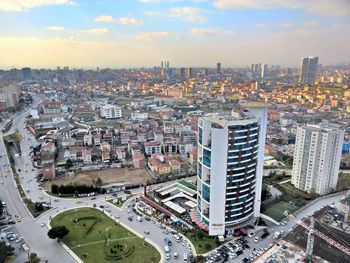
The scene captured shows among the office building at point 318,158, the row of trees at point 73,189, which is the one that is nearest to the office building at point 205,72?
the office building at point 318,158

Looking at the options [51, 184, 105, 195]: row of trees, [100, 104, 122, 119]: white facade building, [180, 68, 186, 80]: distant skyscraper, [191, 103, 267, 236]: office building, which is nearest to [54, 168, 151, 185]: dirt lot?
[51, 184, 105, 195]: row of trees

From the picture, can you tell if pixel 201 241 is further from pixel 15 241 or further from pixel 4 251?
pixel 15 241

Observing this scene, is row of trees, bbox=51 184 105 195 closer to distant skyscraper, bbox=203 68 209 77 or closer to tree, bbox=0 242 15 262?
tree, bbox=0 242 15 262

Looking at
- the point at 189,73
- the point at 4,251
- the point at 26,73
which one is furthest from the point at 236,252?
the point at 26,73

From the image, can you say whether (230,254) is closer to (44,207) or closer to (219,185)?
(219,185)

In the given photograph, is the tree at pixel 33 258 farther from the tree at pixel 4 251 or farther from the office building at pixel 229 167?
the office building at pixel 229 167
